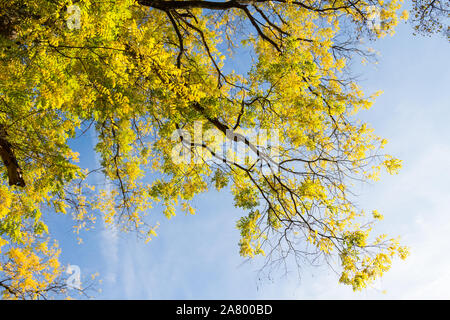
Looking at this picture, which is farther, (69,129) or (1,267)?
(69,129)

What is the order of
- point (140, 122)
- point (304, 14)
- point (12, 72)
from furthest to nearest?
1. point (140, 122)
2. point (304, 14)
3. point (12, 72)

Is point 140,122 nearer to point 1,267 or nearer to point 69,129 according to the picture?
point 69,129

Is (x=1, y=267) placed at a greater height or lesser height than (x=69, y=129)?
lesser

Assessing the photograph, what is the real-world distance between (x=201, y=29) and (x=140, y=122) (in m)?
3.07

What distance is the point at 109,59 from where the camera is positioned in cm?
392

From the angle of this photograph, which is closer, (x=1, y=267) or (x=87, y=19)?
(x=87, y=19)

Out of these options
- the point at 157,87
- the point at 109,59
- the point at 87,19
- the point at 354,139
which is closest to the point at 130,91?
the point at 157,87

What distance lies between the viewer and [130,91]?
4867 millimetres
